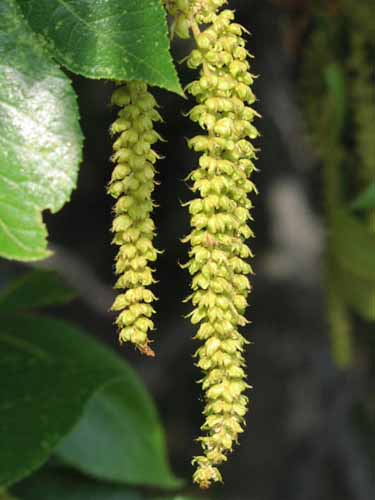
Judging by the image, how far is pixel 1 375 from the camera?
1.35 meters

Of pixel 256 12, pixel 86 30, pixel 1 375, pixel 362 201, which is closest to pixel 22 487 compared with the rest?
pixel 1 375

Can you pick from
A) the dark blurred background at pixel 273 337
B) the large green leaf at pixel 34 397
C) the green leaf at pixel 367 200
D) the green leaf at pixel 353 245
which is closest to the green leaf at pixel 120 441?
the large green leaf at pixel 34 397

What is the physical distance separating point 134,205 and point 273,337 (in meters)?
2.09

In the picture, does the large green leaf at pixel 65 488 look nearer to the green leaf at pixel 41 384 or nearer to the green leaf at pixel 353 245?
the green leaf at pixel 41 384

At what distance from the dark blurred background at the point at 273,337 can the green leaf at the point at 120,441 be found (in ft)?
3.27

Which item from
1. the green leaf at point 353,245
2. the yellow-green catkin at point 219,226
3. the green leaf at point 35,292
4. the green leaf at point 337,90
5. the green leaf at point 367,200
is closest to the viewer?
the yellow-green catkin at point 219,226

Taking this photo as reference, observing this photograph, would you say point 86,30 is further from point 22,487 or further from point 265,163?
point 265,163

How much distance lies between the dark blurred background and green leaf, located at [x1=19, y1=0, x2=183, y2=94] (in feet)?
5.54

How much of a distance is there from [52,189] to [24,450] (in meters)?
0.49

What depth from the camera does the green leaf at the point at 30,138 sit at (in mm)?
→ 876

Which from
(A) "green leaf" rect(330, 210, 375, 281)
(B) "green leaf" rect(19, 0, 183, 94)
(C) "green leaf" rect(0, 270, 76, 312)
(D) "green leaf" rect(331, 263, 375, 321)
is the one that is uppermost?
(B) "green leaf" rect(19, 0, 183, 94)

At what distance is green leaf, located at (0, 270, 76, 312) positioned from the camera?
5.02 feet

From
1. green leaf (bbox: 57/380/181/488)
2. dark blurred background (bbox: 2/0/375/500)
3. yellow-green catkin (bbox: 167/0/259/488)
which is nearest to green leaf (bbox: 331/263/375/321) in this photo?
green leaf (bbox: 57/380/181/488)

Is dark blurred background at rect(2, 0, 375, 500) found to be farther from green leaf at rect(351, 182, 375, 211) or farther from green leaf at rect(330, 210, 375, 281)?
green leaf at rect(351, 182, 375, 211)
